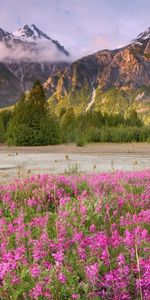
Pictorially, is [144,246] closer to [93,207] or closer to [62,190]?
[93,207]

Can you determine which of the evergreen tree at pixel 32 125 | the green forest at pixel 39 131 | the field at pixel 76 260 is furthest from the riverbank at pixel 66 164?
the evergreen tree at pixel 32 125

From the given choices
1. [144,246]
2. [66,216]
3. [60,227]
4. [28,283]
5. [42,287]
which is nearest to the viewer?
[42,287]

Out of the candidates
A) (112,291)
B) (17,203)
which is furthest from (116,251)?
(17,203)

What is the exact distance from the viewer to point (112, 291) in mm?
3088

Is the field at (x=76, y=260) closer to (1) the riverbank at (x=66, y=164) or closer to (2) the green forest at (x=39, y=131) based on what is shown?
(1) the riverbank at (x=66, y=164)

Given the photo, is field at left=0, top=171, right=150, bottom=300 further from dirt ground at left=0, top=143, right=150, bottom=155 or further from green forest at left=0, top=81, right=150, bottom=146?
green forest at left=0, top=81, right=150, bottom=146

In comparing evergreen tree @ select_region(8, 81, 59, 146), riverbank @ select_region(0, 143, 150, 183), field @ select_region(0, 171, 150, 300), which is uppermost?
evergreen tree @ select_region(8, 81, 59, 146)

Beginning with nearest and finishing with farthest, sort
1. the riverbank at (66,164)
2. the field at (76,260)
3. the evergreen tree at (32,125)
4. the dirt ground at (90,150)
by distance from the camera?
1. the field at (76,260)
2. the riverbank at (66,164)
3. the dirt ground at (90,150)
4. the evergreen tree at (32,125)

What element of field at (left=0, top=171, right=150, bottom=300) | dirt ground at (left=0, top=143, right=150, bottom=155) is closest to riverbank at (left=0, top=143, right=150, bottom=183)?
dirt ground at (left=0, top=143, right=150, bottom=155)

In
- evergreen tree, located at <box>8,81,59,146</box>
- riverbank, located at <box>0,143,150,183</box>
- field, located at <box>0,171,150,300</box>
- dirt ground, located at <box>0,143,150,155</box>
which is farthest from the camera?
evergreen tree, located at <box>8,81,59,146</box>

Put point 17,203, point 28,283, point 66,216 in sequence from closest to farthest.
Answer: point 28,283 < point 66,216 < point 17,203

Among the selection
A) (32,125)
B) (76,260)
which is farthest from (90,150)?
(76,260)

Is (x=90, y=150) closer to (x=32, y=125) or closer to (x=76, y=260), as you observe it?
(x=32, y=125)

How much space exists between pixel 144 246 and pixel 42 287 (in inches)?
42.2
